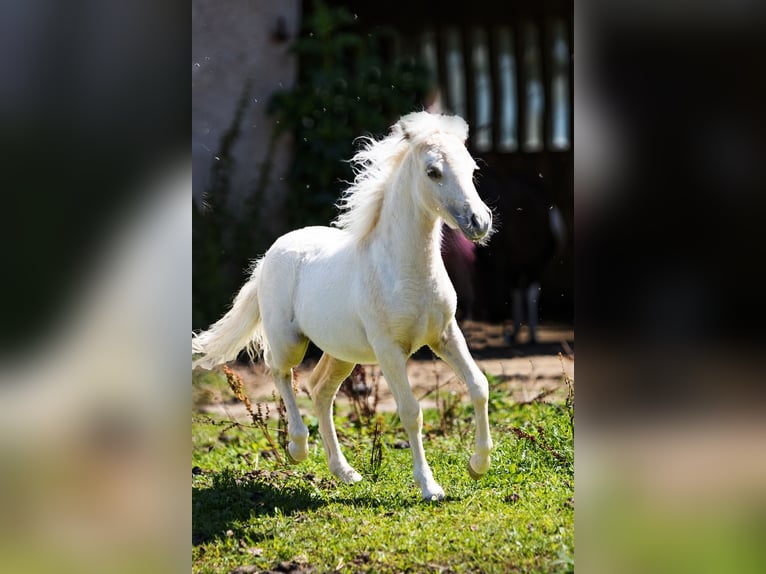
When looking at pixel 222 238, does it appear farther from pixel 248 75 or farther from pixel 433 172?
pixel 433 172

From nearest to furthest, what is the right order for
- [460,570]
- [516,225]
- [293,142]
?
[460,570], [516,225], [293,142]

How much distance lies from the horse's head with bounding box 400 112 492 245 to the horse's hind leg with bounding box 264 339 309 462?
42.2 inches

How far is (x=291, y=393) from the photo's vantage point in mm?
4008

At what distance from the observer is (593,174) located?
2.33 meters

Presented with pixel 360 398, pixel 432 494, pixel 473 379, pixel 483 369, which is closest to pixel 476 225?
pixel 473 379

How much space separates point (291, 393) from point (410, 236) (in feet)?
3.44

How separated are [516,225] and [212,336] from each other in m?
3.11

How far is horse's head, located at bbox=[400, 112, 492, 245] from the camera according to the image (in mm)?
3082

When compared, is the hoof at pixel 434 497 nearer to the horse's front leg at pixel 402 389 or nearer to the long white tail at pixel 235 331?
the horse's front leg at pixel 402 389

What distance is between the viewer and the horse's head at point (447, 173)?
3.08m

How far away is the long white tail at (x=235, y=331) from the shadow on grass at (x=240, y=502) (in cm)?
59

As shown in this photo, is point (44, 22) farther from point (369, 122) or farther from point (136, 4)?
point (369, 122)

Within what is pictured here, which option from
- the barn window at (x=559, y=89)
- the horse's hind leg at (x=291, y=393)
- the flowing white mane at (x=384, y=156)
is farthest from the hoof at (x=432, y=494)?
the barn window at (x=559, y=89)

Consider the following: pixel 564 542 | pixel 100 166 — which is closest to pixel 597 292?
pixel 564 542
